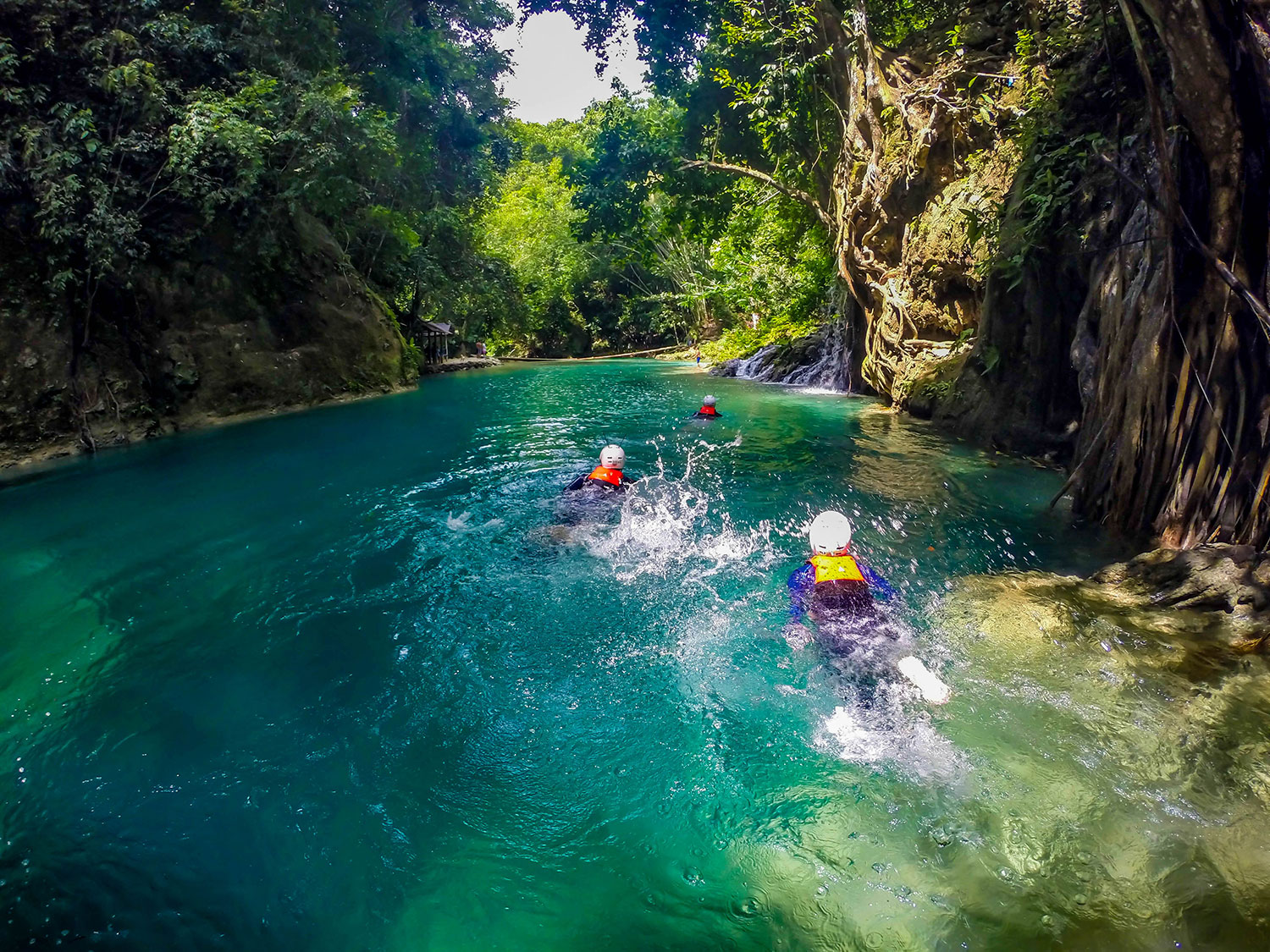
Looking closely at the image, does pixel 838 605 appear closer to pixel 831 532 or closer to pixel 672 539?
pixel 831 532

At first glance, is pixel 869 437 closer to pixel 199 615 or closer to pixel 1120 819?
pixel 1120 819

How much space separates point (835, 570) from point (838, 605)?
0.25 meters

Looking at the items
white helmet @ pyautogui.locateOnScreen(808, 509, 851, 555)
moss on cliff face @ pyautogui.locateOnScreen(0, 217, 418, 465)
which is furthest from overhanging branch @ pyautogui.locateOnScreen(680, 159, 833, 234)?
white helmet @ pyautogui.locateOnScreen(808, 509, 851, 555)

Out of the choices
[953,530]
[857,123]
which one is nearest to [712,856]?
[953,530]

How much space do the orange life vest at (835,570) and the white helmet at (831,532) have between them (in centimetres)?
10

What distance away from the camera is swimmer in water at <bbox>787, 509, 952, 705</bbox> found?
4738mm

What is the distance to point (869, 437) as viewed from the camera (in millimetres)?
12758

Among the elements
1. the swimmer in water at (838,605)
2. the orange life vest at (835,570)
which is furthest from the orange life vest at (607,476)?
the orange life vest at (835,570)

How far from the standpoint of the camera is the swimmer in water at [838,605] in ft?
15.5

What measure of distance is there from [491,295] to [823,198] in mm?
15170

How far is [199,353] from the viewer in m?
15.8

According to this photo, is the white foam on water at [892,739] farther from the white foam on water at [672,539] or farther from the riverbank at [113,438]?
the riverbank at [113,438]

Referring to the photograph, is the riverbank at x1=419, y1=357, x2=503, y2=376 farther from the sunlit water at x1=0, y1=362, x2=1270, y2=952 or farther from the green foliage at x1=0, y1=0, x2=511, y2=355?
the sunlit water at x1=0, y1=362, x2=1270, y2=952

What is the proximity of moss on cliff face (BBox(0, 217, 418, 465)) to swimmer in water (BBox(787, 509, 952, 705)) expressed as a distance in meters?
14.0
